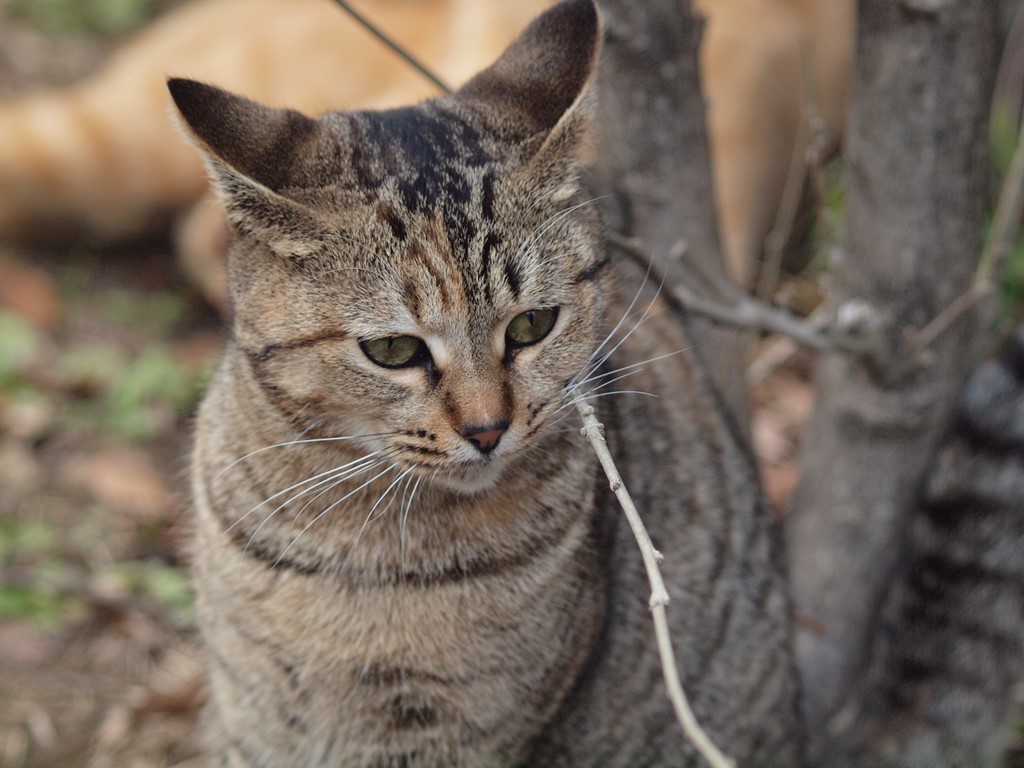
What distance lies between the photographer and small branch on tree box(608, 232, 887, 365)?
2115 millimetres

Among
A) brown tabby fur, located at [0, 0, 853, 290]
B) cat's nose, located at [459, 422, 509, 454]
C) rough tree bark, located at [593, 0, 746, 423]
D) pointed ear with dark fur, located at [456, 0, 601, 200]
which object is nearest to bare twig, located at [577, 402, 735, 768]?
cat's nose, located at [459, 422, 509, 454]

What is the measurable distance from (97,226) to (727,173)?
2647 millimetres

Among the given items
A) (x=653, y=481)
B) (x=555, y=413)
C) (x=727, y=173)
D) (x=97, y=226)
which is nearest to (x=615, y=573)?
(x=653, y=481)

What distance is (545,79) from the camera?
1808 millimetres

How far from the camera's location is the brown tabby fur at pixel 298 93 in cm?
430

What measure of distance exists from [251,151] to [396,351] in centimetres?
37

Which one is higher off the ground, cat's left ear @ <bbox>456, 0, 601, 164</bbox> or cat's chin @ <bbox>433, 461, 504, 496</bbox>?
cat's left ear @ <bbox>456, 0, 601, 164</bbox>

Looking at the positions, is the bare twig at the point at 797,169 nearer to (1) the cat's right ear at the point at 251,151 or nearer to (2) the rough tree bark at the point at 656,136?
(2) the rough tree bark at the point at 656,136

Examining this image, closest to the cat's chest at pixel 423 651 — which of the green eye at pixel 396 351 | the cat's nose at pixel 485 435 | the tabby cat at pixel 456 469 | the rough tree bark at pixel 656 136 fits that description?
the tabby cat at pixel 456 469

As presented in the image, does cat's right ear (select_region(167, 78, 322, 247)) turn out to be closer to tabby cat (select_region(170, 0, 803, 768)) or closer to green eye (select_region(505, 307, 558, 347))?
tabby cat (select_region(170, 0, 803, 768))

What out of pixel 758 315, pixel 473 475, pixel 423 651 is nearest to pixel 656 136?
pixel 758 315

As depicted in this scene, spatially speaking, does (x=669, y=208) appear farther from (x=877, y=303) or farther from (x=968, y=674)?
(x=968, y=674)

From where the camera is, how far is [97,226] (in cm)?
460

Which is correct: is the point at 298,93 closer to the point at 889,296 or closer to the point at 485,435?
the point at 889,296
